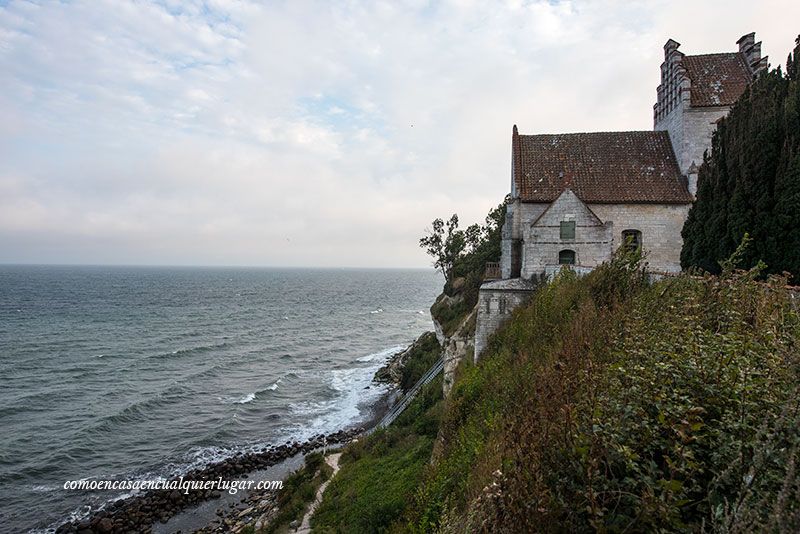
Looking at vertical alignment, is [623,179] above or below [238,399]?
above

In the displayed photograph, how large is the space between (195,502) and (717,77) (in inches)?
1380

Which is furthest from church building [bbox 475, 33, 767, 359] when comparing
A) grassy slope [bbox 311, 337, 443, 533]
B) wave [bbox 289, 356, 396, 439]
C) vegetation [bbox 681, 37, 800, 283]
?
wave [bbox 289, 356, 396, 439]

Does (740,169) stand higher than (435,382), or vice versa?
(740,169)

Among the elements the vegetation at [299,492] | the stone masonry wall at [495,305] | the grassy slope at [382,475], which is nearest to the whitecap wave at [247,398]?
the vegetation at [299,492]

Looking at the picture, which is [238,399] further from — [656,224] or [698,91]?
[698,91]

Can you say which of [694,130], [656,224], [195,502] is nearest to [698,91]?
[694,130]

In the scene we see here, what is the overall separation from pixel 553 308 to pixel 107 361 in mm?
45585

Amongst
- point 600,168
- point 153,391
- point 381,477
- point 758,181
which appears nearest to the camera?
point 758,181

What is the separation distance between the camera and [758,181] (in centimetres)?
1248

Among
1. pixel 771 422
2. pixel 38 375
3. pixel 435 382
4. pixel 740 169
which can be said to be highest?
pixel 740 169

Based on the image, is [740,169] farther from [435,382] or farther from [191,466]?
[191,466]

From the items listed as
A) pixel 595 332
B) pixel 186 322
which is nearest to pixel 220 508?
pixel 595 332

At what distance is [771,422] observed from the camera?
12.6 feet

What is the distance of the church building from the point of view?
19.4 m
